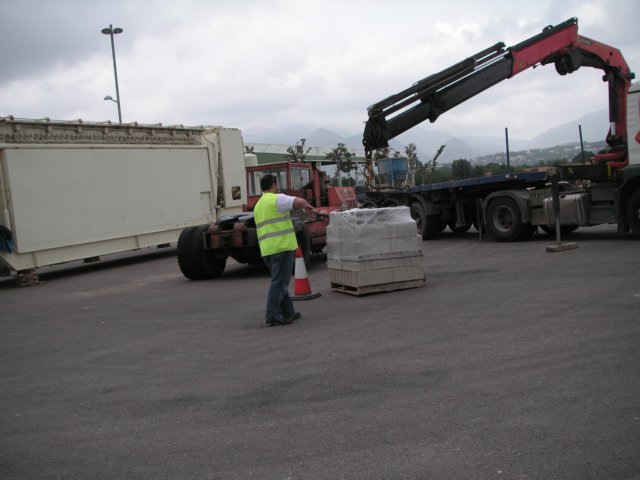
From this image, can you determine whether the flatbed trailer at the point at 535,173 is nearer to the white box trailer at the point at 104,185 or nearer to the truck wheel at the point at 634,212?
the truck wheel at the point at 634,212

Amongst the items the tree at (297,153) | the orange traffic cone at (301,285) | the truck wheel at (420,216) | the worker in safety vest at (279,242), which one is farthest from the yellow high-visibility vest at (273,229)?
the tree at (297,153)

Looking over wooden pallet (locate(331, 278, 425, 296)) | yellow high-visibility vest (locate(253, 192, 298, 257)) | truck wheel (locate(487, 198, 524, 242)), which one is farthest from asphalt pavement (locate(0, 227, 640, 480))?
truck wheel (locate(487, 198, 524, 242))

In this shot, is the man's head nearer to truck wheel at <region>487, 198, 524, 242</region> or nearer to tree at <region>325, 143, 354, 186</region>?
truck wheel at <region>487, 198, 524, 242</region>

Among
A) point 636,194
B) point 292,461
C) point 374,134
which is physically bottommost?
point 292,461

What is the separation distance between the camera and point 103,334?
8344 mm

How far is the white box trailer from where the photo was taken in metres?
15.3

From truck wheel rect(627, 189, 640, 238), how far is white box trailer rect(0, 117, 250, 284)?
1251cm

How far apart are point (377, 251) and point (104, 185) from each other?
33.9 feet

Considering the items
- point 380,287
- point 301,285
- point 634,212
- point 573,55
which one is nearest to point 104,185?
point 301,285

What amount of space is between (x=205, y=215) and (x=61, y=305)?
9763 millimetres

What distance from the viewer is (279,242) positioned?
818cm

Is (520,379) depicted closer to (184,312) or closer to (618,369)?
(618,369)

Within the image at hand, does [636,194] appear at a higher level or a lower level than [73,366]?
higher

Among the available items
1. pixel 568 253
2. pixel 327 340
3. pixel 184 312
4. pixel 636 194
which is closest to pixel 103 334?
pixel 184 312
